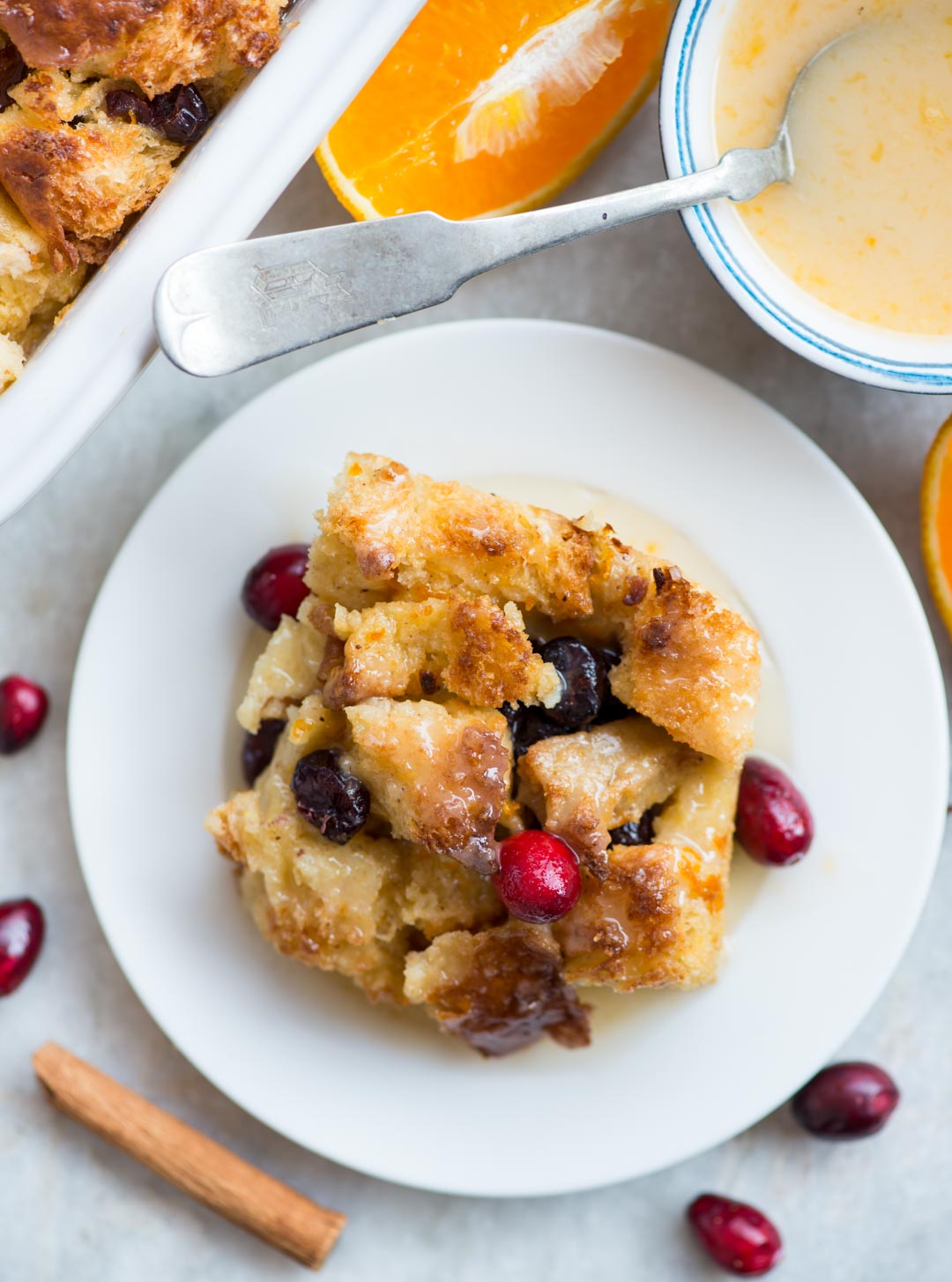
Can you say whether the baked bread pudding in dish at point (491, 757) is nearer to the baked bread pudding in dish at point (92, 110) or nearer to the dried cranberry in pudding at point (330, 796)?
the dried cranberry in pudding at point (330, 796)

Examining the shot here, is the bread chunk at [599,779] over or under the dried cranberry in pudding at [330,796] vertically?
under

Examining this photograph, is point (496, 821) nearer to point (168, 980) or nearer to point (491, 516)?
point (491, 516)

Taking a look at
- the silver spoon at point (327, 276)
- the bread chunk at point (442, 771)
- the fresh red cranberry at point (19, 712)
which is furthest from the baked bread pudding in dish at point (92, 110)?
the fresh red cranberry at point (19, 712)

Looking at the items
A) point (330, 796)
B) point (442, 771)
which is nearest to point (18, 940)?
point (330, 796)

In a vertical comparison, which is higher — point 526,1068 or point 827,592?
point 827,592

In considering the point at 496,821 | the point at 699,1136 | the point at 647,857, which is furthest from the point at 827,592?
the point at 699,1136
